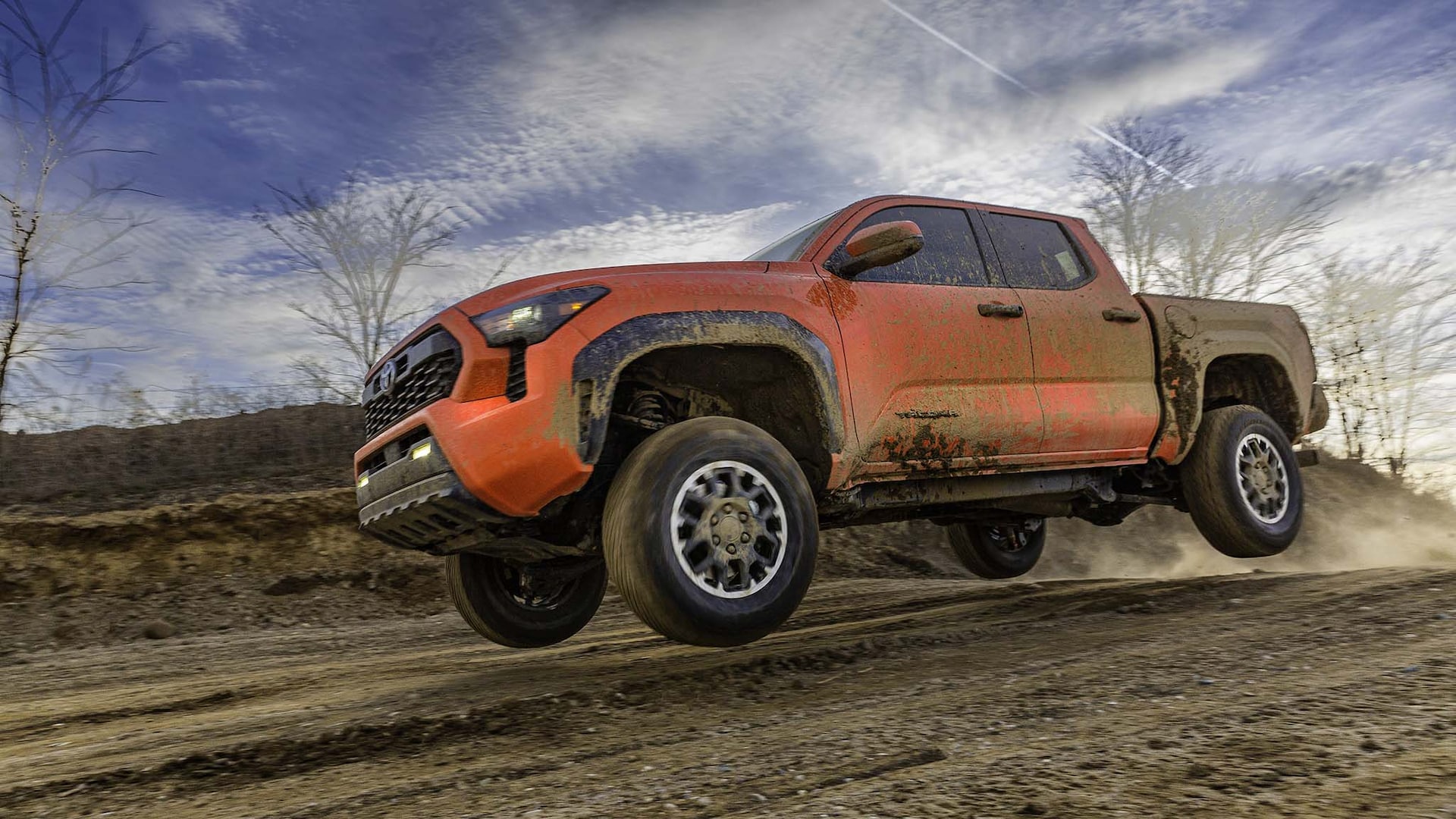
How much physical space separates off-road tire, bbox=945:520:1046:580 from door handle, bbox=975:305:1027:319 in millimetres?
2544

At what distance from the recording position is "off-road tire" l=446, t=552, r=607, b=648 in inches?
172

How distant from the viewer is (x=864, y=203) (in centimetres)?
424

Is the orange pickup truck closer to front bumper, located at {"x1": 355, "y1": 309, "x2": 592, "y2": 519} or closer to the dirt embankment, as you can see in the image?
front bumper, located at {"x1": 355, "y1": 309, "x2": 592, "y2": 519}

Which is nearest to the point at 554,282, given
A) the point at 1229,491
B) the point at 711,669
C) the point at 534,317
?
the point at 534,317

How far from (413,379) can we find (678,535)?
132 cm

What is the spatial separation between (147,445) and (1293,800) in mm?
12535

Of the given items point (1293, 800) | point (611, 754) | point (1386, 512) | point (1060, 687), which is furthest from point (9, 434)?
point (1386, 512)

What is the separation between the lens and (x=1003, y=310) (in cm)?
423

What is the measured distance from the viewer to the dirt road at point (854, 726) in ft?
5.56

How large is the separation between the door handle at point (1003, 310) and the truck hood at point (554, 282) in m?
1.35

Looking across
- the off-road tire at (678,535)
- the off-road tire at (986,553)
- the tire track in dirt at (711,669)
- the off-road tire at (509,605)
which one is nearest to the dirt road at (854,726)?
the tire track in dirt at (711,669)

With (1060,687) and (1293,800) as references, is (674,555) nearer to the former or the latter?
(1060,687)

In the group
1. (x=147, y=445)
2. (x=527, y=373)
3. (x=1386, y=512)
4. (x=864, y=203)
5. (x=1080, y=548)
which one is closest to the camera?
(x=527, y=373)

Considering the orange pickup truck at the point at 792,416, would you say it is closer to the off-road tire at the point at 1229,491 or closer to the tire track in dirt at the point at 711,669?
the off-road tire at the point at 1229,491
